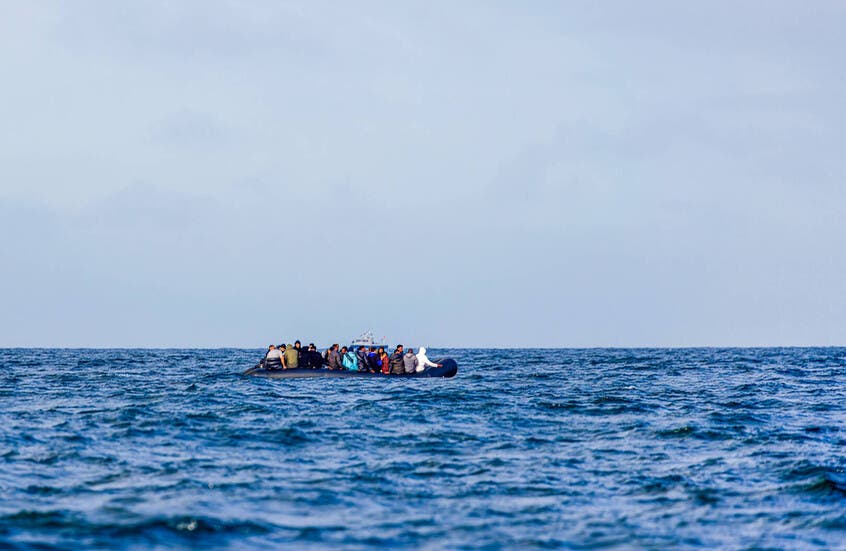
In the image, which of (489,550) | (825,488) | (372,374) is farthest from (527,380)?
(489,550)

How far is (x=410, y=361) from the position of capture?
4428cm

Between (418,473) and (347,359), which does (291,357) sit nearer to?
(347,359)

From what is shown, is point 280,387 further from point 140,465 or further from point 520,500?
point 520,500

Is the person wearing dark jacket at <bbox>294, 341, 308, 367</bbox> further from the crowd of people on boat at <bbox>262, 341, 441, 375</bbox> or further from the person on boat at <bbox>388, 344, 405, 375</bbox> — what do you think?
the person on boat at <bbox>388, 344, 405, 375</bbox>

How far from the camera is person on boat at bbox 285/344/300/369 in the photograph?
42531mm

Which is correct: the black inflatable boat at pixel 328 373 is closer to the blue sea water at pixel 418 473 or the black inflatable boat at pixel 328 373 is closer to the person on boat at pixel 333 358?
the person on boat at pixel 333 358

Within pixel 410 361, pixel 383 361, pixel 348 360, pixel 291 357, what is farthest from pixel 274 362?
pixel 410 361

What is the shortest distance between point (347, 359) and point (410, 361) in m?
2.89

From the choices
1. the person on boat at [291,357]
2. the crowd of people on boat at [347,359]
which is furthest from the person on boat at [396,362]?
the person on boat at [291,357]

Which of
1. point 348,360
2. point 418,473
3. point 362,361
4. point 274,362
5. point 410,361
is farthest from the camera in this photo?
point 362,361

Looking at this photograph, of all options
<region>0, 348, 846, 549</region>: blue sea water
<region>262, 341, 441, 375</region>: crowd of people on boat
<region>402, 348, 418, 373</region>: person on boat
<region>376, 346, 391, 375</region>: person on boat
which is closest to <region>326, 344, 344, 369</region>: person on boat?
<region>262, 341, 441, 375</region>: crowd of people on boat

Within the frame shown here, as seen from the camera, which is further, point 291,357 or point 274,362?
point 274,362

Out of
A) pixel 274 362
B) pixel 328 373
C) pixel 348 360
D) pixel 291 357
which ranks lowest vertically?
pixel 328 373

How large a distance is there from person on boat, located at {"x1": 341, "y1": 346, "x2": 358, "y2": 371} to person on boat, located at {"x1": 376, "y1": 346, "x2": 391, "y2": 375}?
1165mm
